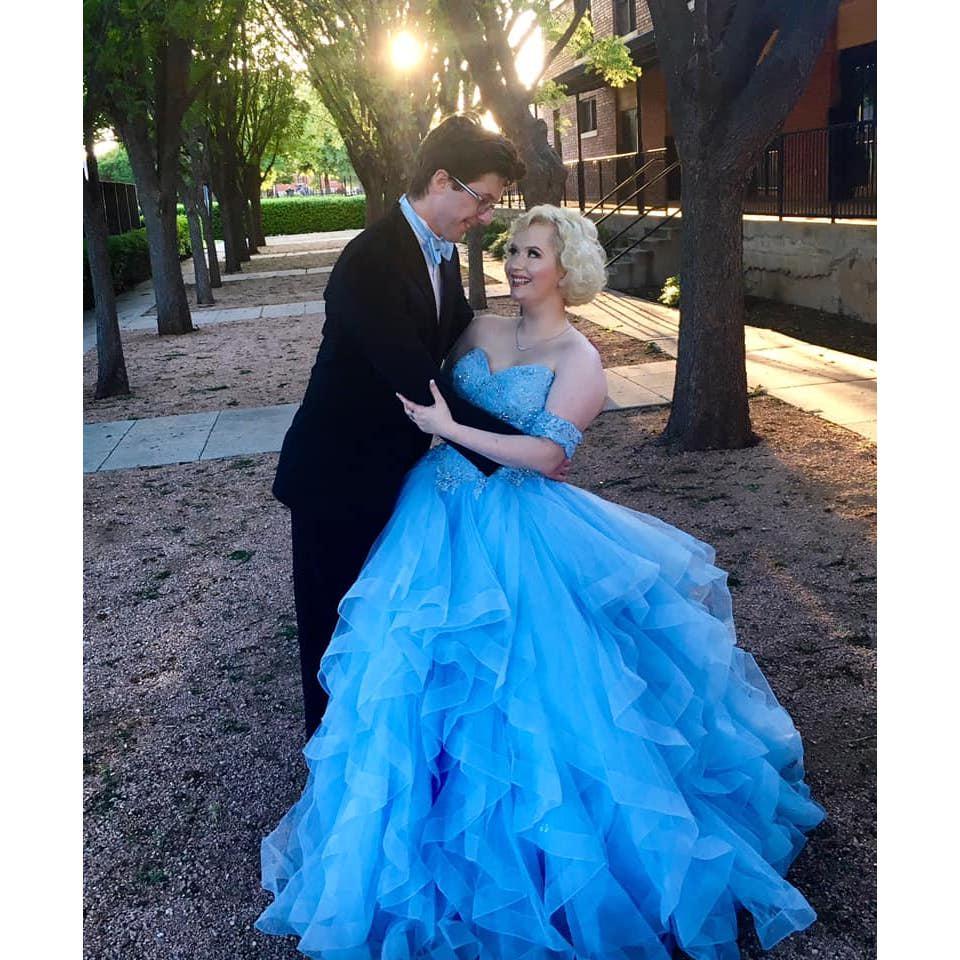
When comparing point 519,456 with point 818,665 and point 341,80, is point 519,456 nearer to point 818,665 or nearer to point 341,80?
point 818,665

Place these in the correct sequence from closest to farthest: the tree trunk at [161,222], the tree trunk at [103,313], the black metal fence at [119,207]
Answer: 1. the tree trunk at [103,313]
2. the tree trunk at [161,222]
3. the black metal fence at [119,207]

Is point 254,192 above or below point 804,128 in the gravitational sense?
above

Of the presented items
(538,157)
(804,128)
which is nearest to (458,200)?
(538,157)

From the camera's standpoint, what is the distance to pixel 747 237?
47.9 ft

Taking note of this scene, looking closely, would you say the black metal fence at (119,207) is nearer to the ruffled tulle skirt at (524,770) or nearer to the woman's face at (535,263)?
the woman's face at (535,263)

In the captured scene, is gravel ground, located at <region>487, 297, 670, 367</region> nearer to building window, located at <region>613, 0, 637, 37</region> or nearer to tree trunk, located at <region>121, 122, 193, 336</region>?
tree trunk, located at <region>121, 122, 193, 336</region>

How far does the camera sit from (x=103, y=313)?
34.6 feet

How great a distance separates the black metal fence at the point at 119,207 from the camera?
2859cm

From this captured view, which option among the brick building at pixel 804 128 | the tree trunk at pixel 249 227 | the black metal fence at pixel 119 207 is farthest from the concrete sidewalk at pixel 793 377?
the tree trunk at pixel 249 227

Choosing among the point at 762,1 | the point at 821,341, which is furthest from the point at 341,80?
the point at 762,1

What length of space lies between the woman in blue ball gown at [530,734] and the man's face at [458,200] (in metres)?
0.14

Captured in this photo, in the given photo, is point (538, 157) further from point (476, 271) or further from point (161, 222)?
point (161, 222)

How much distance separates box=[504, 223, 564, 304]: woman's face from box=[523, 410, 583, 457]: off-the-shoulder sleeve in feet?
1.14

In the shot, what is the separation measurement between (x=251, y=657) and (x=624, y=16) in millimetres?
23787
